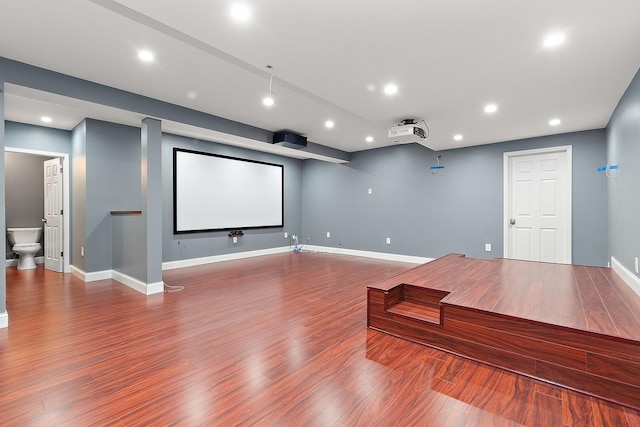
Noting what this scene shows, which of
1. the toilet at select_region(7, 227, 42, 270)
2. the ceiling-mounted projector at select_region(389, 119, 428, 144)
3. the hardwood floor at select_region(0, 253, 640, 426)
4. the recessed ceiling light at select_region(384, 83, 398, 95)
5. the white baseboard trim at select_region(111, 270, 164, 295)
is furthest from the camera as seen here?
the toilet at select_region(7, 227, 42, 270)

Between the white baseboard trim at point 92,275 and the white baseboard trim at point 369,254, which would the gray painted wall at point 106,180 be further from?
the white baseboard trim at point 369,254

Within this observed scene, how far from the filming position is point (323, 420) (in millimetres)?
1592

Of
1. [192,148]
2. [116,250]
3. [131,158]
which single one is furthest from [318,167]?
[116,250]

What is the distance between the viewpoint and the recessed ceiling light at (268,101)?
11.9ft

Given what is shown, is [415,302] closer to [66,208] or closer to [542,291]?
[542,291]

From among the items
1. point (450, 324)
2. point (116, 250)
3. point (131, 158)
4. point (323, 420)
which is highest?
point (131, 158)

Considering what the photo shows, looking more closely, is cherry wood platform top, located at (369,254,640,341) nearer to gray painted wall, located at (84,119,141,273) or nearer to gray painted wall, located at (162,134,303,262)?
gray painted wall, located at (162,134,303,262)

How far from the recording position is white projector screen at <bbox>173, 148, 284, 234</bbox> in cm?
567

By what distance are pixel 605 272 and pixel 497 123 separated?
2.27 meters

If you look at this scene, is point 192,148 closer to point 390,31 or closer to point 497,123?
point 390,31

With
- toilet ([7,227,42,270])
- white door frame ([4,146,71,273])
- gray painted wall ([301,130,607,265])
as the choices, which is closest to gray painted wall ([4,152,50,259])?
toilet ([7,227,42,270])

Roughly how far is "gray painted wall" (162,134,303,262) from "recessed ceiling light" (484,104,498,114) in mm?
4701

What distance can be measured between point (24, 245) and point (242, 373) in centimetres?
558

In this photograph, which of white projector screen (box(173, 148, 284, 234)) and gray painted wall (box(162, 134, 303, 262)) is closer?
gray painted wall (box(162, 134, 303, 262))
